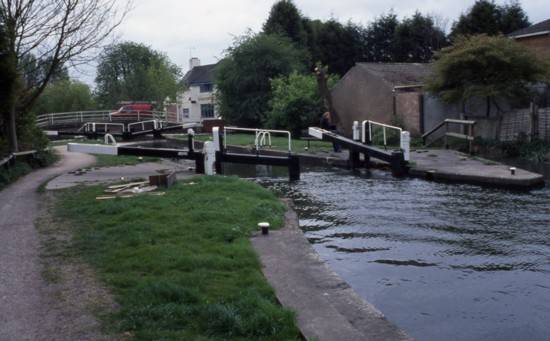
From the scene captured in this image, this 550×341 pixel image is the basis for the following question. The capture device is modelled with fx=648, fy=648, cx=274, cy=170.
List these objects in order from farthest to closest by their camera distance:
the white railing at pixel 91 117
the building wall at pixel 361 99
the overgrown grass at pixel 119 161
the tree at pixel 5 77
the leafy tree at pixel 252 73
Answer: the white railing at pixel 91 117 → the leafy tree at pixel 252 73 → the building wall at pixel 361 99 → the overgrown grass at pixel 119 161 → the tree at pixel 5 77

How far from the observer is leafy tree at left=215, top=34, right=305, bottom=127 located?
133 feet

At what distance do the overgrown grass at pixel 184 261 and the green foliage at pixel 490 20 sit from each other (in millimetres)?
33541

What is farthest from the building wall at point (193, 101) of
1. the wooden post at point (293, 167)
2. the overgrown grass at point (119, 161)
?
the wooden post at point (293, 167)

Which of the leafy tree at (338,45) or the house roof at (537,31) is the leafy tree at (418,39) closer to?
the leafy tree at (338,45)

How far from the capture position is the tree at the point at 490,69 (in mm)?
21766

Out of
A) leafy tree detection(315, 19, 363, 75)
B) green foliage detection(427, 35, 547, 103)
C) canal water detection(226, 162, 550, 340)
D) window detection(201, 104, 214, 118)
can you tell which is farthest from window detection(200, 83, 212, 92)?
canal water detection(226, 162, 550, 340)

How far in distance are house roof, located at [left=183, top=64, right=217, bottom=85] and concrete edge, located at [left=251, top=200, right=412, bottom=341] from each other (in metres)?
60.8

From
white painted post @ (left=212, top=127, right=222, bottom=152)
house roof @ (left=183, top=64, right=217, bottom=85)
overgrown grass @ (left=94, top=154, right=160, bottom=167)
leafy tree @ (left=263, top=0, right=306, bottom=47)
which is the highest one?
leafy tree @ (left=263, top=0, right=306, bottom=47)

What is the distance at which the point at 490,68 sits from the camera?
880 inches

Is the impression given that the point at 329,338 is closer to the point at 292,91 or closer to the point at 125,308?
the point at 125,308

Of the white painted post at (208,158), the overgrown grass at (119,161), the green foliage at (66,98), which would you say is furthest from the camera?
the green foliage at (66,98)

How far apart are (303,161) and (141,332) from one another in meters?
17.6

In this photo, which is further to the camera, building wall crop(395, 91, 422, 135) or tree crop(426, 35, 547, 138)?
building wall crop(395, 91, 422, 135)

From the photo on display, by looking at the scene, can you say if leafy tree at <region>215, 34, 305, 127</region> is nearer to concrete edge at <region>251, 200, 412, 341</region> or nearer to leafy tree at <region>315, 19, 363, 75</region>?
leafy tree at <region>315, 19, 363, 75</region>
